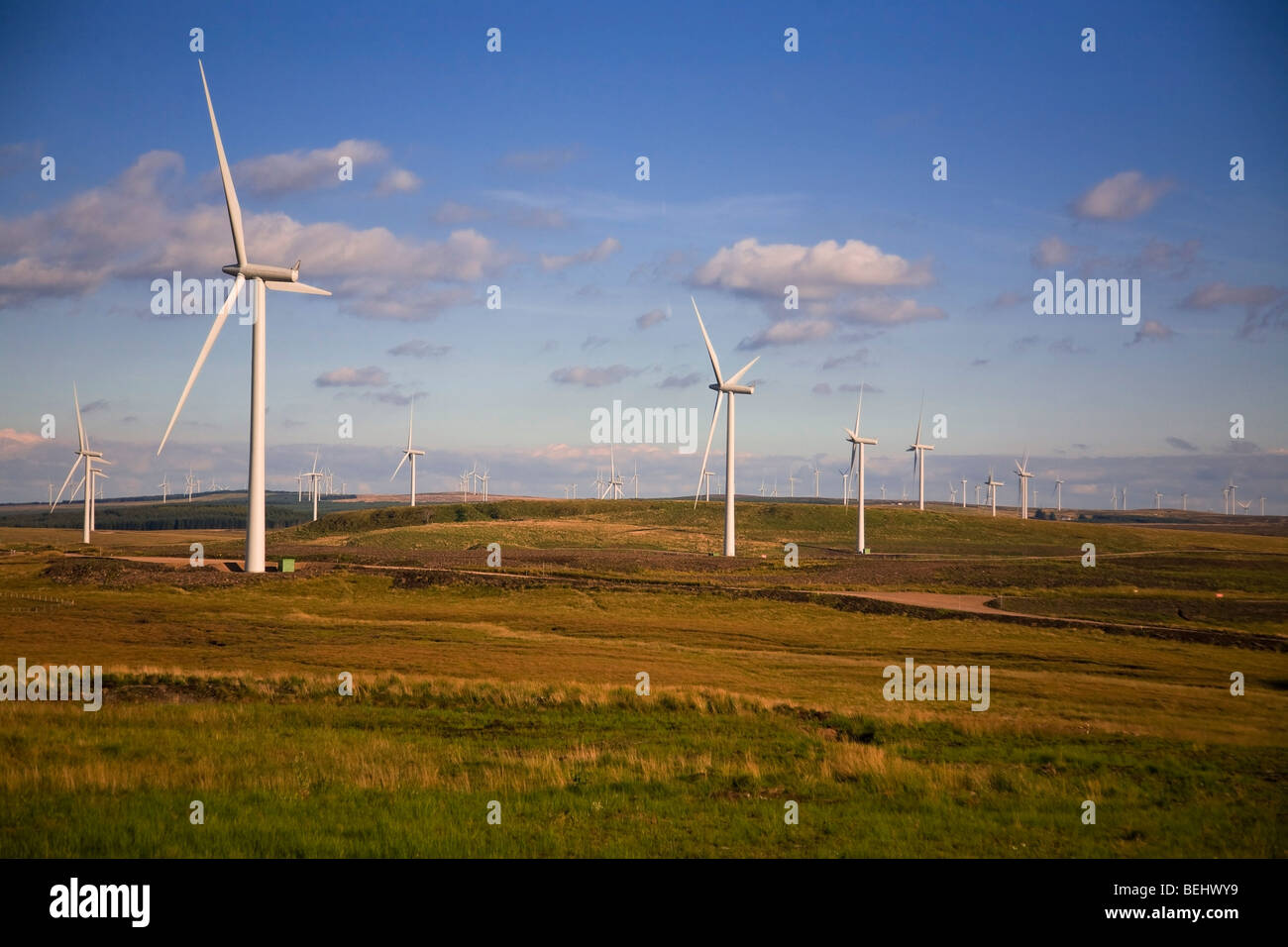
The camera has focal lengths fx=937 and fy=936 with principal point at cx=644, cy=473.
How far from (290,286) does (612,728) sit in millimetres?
50711

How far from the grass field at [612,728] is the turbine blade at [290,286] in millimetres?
20909

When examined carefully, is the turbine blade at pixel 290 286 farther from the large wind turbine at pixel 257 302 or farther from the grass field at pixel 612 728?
the grass field at pixel 612 728

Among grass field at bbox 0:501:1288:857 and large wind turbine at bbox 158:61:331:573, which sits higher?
large wind turbine at bbox 158:61:331:573

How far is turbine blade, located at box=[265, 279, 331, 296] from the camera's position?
6469cm

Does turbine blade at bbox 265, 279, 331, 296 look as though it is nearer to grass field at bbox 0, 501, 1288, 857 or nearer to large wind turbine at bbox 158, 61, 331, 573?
large wind turbine at bbox 158, 61, 331, 573

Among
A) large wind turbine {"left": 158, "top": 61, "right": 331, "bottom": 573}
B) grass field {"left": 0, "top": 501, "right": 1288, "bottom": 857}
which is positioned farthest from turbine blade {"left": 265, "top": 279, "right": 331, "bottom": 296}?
grass field {"left": 0, "top": 501, "right": 1288, "bottom": 857}

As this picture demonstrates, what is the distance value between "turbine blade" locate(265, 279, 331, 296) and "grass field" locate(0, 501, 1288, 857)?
20.9m

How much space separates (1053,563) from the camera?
324 feet

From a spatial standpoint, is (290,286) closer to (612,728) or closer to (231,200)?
(231,200)

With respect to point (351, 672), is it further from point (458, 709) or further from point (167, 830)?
point (167, 830)

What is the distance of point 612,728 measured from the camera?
81.7 feet

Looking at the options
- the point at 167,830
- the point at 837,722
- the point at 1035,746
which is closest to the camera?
the point at 167,830
